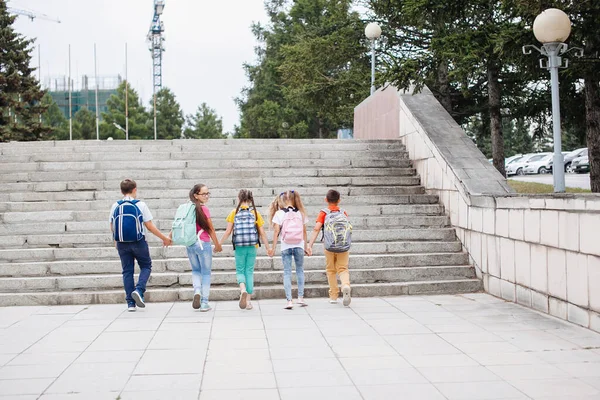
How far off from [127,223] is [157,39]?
3837 inches

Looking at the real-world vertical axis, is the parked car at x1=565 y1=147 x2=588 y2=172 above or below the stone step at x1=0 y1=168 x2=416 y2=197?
above

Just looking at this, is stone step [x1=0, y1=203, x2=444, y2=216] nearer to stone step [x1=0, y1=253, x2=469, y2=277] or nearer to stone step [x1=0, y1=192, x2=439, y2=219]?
stone step [x1=0, y1=192, x2=439, y2=219]

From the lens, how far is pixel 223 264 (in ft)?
30.8

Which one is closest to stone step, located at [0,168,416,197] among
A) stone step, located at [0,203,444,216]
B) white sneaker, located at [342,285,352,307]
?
stone step, located at [0,203,444,216]

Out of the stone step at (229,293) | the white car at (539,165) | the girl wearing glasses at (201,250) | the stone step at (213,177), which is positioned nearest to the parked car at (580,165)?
the white car at (539,165)

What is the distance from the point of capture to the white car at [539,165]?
35.1 meters

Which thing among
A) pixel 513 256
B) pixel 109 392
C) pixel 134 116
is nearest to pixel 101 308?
pixel 109 392

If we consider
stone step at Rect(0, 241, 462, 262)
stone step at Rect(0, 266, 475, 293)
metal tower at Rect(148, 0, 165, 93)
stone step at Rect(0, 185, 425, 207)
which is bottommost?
stone step at Rect(0, 266, 475, 293)

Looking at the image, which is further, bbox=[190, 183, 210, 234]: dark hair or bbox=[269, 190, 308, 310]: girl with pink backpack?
bbox=[269, 190, 308, 310]: girl with pink backpack

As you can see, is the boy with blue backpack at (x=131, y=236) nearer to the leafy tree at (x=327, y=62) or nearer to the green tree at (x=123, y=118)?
the leafy tree at (x=327, y=62)


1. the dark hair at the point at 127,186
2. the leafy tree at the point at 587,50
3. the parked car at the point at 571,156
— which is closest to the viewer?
the dark hair at the point at 127,186

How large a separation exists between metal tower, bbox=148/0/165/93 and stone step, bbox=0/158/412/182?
8501 centimetres

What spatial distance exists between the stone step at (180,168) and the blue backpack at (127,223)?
13.9 ft

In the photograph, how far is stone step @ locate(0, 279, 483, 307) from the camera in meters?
8.50
